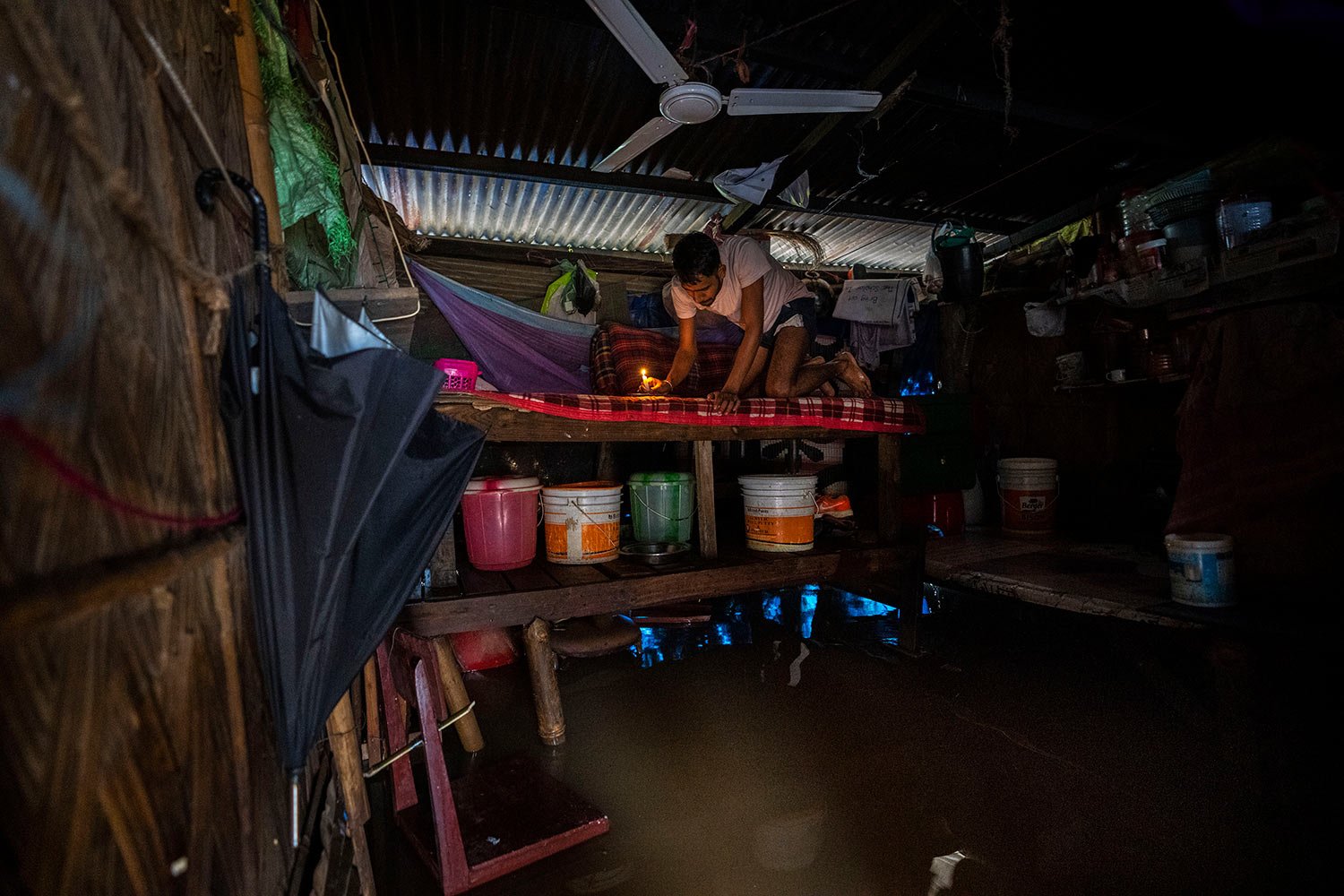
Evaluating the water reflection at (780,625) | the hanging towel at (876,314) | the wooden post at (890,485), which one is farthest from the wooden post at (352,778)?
the hanging towel at (876,314)

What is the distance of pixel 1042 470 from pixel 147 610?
21.2ft

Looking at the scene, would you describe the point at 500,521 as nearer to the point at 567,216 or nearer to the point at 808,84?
the point at 567,216

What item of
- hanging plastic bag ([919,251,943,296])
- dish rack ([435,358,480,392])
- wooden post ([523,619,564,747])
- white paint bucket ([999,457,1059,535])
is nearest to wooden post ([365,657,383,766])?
wooden post ([523,619,564,747])

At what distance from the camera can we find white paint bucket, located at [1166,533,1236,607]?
327cm

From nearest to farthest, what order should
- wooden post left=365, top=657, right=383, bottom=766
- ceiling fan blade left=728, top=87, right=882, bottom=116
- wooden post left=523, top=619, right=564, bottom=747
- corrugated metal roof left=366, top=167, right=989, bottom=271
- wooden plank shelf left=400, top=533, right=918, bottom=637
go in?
1. wooden post left=365, top=657, right=383, bottom=766
2. wooden plank shelf left=400, top=533, right=918, bottom=637
3. wooden post left=523, top=619, right=564, bottom=747
4. ceiling fan blade left=728, top=87, right=882, bottom=116
5. corrugated metal roof left=366, top=167, right=989, bottom=271

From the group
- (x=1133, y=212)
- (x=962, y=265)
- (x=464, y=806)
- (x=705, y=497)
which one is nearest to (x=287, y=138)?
(x=705, y=497)

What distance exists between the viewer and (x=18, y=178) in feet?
2.48

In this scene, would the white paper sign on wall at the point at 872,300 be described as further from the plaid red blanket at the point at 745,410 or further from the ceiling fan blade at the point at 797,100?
the ceiling fan blade at the point at 797,100

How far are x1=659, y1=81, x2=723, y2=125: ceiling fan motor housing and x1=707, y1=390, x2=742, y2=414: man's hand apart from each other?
1827 mm

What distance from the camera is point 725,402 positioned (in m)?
3.72

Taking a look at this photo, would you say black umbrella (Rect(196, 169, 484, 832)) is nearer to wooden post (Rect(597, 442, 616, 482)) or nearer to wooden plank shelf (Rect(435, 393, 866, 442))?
wooden plank shelf (Rect(435, 393, 866, 442))

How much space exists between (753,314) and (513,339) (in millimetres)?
2022

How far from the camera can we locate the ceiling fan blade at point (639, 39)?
2.98 metres

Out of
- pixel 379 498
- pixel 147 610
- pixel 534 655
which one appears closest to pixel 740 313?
pixel 534 655
